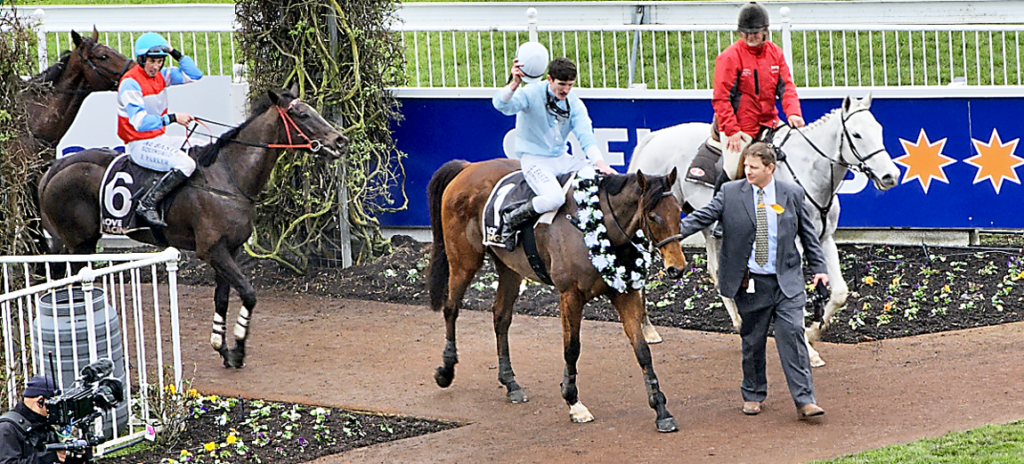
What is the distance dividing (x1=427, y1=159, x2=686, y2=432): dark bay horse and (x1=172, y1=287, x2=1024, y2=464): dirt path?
0.27 metres

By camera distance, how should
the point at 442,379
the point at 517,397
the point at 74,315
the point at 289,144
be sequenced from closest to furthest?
the point at 74,315, the point at 517,397, the point at 442,379, the point at 289,144

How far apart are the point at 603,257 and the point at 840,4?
1064 cm

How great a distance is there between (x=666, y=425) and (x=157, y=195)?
14.3 ft

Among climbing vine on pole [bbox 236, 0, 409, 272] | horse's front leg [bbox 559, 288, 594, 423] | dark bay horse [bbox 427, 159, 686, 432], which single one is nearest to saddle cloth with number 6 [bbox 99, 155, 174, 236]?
climbing vine on pole [bbox 236, 0, 409, 272]

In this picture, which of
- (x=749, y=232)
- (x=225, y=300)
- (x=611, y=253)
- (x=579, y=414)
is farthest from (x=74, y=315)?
(x=749, y=232)

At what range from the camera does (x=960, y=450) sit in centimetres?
632

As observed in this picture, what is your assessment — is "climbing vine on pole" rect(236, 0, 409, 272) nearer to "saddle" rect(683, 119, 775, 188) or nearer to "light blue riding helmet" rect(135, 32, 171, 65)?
"light blue riding helmet" rect(135, 32, 171, 65)

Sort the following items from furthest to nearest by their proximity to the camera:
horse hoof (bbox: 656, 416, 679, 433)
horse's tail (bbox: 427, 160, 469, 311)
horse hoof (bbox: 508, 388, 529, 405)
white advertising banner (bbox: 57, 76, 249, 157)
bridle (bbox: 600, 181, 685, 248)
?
white advertising banner (bbox: 57, 76, 249, 157) < horse's tail (bbox: 427, 160, 469, 311) < horse hoof (bbox: 508, 388, 529, 405) < horse hoof (bbox: 656, 416, 679, 433) < bridle (bbox: 600, 181, 685, 248)

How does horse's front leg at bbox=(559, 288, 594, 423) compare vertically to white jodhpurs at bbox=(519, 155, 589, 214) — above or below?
below

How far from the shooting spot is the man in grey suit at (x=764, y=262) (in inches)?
281

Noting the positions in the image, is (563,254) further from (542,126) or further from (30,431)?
(30,431)

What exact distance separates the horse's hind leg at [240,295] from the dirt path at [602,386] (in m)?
0.12

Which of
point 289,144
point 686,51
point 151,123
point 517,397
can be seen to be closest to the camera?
point 517,397

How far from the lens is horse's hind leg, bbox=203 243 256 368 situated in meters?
8.70
